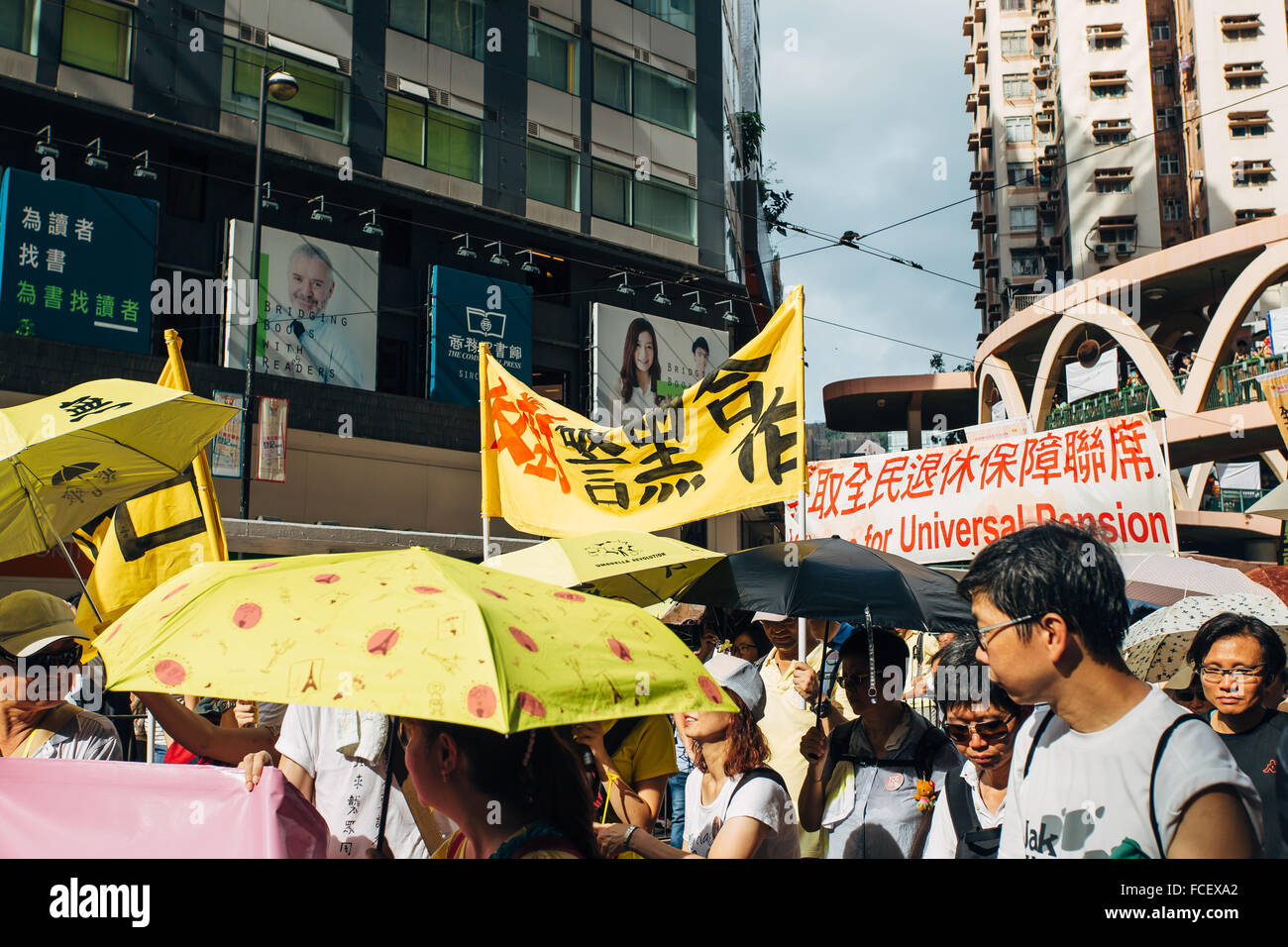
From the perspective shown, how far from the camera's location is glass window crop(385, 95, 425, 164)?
23000mm

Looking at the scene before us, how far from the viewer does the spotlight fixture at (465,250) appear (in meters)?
22.8

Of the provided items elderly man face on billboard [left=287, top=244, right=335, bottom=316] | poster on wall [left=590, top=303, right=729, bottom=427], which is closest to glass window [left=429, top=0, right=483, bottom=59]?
elderly man face on billboard [left=287, top=244, right=335, bottom=316]

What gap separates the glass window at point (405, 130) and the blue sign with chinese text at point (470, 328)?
8.89ft

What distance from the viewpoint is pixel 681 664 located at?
10.2 feet

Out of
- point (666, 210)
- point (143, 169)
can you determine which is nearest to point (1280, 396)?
point (666, 210)

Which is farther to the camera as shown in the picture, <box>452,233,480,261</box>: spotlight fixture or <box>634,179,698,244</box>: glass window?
<box>634,179,698,244</box>: glass window

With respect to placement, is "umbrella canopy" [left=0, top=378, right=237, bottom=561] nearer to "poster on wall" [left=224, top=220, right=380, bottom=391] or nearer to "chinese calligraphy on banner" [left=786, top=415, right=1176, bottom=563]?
"chinese calligraphy on banner" [left=786, top=415, right=1176, bottom=563]

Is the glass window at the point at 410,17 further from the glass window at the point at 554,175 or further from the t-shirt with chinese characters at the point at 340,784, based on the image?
the t-shirt with chinese characters at the point at 340,784

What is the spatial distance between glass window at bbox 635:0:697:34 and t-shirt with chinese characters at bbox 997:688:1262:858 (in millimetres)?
28150

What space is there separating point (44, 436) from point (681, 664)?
3.05 metres

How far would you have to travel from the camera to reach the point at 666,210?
27.8 meters

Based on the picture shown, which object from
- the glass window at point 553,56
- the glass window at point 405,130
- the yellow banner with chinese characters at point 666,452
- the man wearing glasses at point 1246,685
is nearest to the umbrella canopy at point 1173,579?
the yellow banner with chinese characters at point 666,452

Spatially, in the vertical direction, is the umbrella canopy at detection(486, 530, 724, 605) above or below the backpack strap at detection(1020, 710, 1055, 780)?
above

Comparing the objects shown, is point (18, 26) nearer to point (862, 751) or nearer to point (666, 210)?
point (666, 210)
